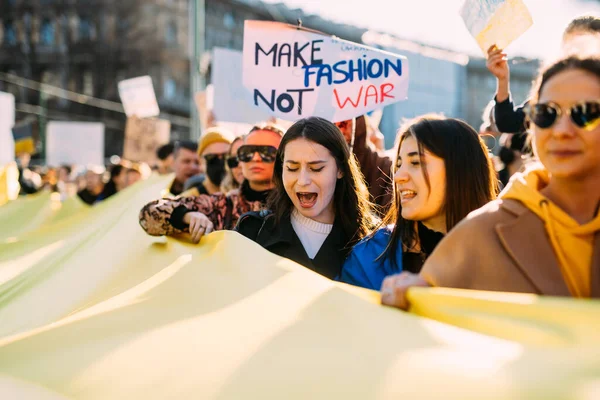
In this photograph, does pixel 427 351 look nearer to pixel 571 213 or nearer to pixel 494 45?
pixel 571 213

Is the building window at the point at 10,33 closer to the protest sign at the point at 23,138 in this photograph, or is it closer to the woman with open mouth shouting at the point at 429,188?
the protest sign at the point at 23,138

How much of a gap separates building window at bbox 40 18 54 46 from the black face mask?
48011 millimetres

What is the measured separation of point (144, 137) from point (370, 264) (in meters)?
9.61

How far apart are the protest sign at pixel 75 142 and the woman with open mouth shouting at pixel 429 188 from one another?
1454cm

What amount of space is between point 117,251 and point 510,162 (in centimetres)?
275

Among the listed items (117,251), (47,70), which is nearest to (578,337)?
(117,251)

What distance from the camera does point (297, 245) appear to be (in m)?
3.92

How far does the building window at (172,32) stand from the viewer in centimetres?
5484

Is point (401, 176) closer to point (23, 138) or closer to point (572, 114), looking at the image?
point (572, 114)

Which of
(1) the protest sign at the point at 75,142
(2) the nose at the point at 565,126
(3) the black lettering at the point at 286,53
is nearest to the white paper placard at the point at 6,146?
(1) the protest sign at the point at 75,142

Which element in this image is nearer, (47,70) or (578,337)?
(578,337)

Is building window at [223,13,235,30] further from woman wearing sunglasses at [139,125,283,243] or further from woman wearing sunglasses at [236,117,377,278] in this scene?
woman wearing sunglasses at [236,117,377,278]

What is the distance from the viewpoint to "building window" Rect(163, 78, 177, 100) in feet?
176

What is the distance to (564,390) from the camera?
1.79 metres
